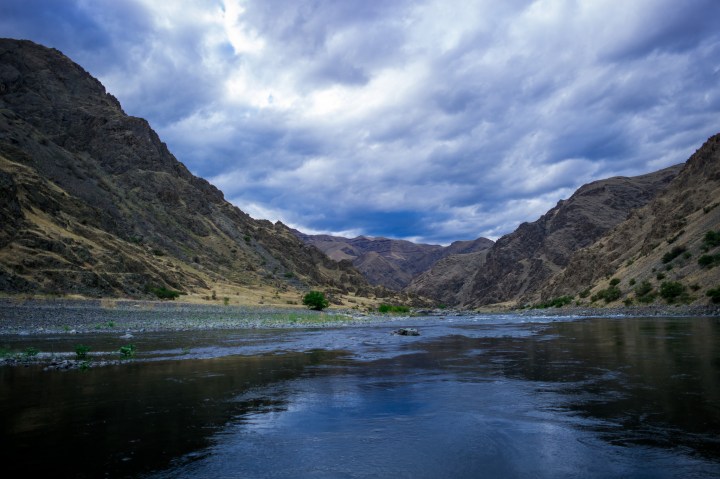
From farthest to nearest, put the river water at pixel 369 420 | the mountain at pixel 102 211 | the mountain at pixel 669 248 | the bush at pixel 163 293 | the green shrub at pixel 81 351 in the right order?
the bush at pixel 163 293 < the mountain at pixel 669 248 < the mountain at pixel 102 211 < the green shrub at pixel 81 351 < the river water at pixel 369 420

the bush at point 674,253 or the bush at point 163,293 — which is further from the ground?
the bush at point 674,253

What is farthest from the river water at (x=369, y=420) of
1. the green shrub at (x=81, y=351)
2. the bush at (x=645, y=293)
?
the bush at (x=645, y=293)

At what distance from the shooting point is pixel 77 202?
7181cm

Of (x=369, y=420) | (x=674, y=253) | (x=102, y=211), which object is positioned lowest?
(x=369, y=420)

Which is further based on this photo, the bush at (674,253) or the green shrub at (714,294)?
the bush at (674,253)

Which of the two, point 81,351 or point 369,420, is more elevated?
point 81,351

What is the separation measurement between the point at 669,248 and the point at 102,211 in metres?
95.2

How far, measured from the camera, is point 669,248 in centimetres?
7125

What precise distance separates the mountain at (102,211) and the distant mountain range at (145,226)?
0.93 feet

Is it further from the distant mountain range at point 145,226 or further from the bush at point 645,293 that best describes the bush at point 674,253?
the bush at point 645,293

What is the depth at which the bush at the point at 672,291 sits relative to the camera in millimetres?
55344

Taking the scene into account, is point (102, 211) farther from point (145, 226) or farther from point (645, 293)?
point (645, 293)

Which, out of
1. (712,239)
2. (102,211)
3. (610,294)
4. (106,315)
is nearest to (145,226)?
(102,211)

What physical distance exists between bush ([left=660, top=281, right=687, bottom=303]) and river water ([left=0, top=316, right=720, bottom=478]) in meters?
47.1
